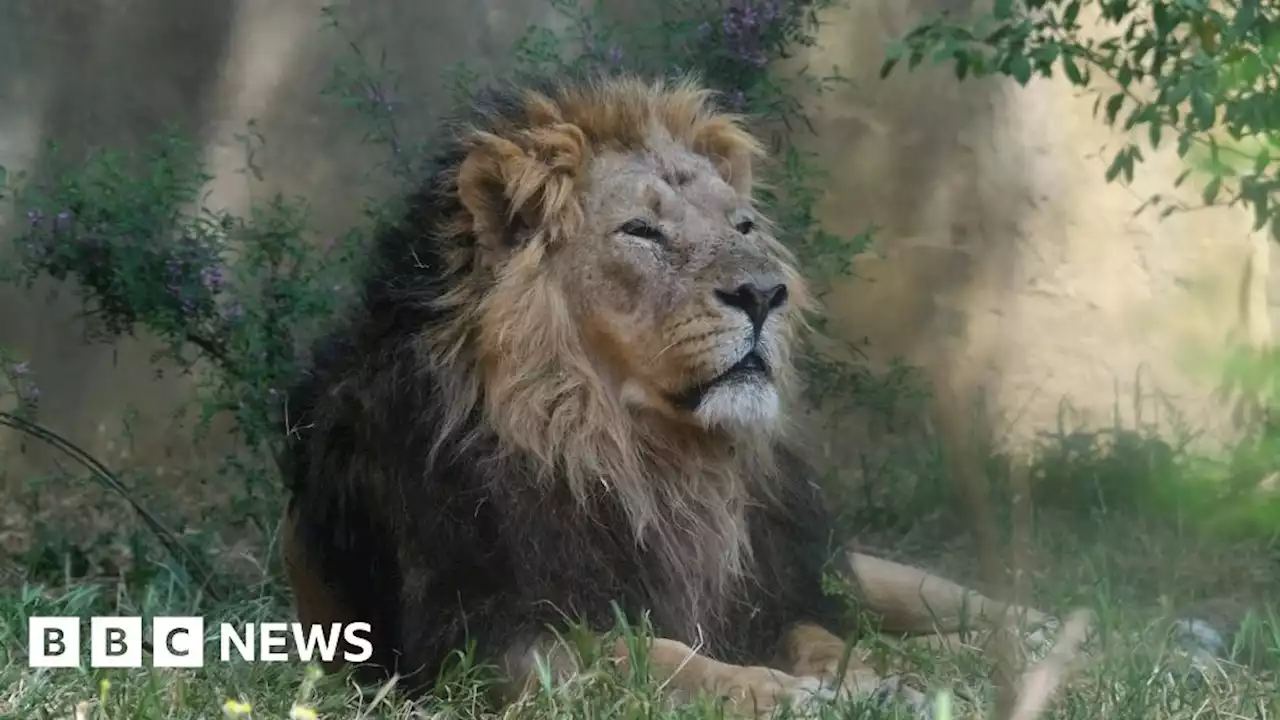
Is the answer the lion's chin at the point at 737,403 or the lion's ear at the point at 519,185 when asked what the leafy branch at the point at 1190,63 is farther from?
the lion's ear at the point at 519,185

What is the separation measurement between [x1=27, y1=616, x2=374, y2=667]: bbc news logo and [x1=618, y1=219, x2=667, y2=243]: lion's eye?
939 mm

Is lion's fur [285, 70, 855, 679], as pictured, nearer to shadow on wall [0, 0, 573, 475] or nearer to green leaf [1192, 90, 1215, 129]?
green leaf [1192, 90, 1215, 129]

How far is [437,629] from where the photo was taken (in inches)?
114

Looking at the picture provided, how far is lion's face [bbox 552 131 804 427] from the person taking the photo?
293 centimetres

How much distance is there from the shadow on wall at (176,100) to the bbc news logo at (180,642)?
5.08ft

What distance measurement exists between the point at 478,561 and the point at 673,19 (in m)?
2.19

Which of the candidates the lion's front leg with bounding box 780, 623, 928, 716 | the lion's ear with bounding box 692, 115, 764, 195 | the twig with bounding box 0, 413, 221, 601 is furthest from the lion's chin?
the twig with bounding box 0, 413, 221, 601

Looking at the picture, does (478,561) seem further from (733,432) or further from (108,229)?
(108,229)

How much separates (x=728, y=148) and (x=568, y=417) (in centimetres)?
76

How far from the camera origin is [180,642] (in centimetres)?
314

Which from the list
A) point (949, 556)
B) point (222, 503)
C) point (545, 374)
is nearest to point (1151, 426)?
point (949, 556)

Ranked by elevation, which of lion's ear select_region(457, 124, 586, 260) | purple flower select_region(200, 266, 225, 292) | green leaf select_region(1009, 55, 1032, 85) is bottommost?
purple flower select_region(200, 266, 225, 292)

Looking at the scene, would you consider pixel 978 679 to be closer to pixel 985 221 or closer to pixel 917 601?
pixel 917 601

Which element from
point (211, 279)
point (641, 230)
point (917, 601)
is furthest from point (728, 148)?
point (211, 279)
